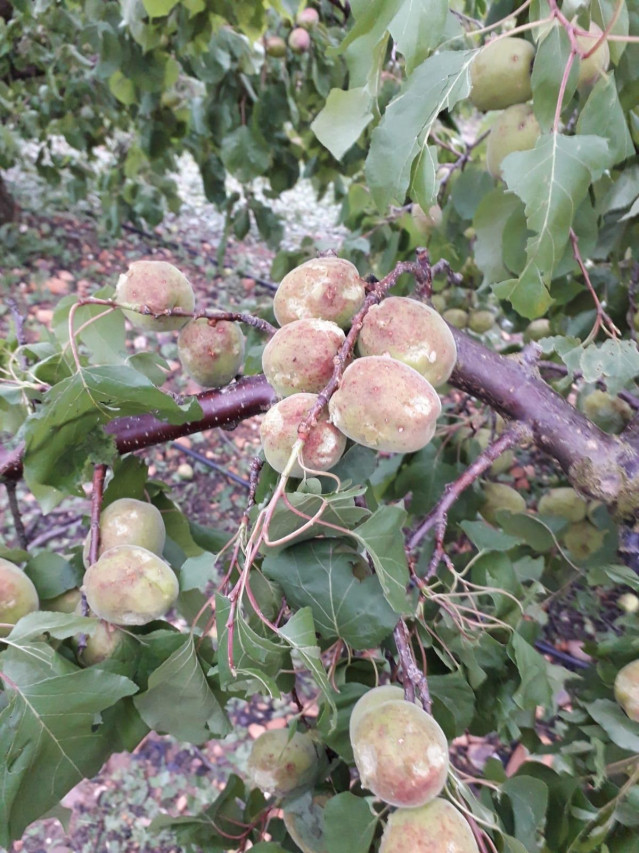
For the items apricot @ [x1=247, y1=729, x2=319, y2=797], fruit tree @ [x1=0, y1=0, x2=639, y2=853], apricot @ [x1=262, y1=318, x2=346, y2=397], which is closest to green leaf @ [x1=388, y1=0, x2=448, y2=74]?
fruit tree @ [x1=0, y1=0, x2=639, y2=853]

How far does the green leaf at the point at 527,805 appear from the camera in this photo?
2.60ft

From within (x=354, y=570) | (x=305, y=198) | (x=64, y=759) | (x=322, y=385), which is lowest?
(x=305, y=198)

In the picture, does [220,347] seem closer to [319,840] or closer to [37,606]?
[37,606]

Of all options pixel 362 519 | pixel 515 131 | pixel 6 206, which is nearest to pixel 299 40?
pixel 515 131

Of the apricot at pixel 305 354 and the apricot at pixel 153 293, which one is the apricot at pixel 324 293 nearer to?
the apricot at pixel 305 354

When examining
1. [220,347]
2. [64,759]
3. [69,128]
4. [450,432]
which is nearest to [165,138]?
[69,128]

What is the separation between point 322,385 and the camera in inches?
29.6

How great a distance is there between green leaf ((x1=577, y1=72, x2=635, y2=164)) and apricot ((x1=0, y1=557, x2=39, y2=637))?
1.06m

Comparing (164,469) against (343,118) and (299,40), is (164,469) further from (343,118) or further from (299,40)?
(343,118)

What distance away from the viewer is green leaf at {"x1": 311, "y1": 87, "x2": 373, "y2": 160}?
0.94 m

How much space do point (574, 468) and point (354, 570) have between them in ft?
1.10

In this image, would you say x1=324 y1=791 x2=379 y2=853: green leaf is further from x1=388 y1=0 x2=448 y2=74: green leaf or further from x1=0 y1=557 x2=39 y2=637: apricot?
x1=388 y1=0 x2=448 y2=74: green leaf

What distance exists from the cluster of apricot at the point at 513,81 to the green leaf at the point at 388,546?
27.7 inches

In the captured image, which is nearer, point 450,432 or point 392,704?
point 392,704
